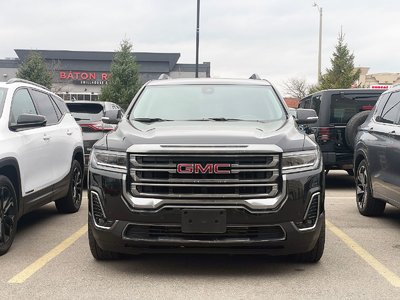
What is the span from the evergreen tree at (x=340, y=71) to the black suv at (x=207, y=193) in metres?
33.4

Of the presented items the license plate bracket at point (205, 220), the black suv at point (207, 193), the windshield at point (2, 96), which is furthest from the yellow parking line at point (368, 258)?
the windshield at point (2, 96)

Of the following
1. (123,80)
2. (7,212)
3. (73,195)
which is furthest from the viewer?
(123,80)

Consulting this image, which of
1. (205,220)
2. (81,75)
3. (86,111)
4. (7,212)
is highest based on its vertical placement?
(81,75)

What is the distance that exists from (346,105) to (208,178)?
20.7ft

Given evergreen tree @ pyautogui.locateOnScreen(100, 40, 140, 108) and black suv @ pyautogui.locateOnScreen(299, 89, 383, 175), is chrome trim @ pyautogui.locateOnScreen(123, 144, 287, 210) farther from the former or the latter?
evergreen tree @ pyautogui.locateOnScreen(100, 40, 140, 108)

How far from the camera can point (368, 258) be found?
521 cm

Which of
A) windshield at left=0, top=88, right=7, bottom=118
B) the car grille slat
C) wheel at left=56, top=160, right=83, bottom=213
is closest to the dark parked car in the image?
wheel at left=56, top=160, right=83, bottom=213

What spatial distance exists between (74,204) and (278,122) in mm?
3733

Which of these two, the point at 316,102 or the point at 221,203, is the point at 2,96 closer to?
the point at 221,203

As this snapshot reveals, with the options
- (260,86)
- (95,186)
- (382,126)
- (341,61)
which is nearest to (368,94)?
(382,126)

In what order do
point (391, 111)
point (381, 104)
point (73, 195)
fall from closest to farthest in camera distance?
point (391, 111), point (381, 104), point (73, 195)

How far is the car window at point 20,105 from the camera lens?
5.77 m

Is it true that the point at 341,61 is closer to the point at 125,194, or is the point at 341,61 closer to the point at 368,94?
the point at 368,94

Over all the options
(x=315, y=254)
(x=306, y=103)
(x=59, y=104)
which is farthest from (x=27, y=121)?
(x=306, y=103)
